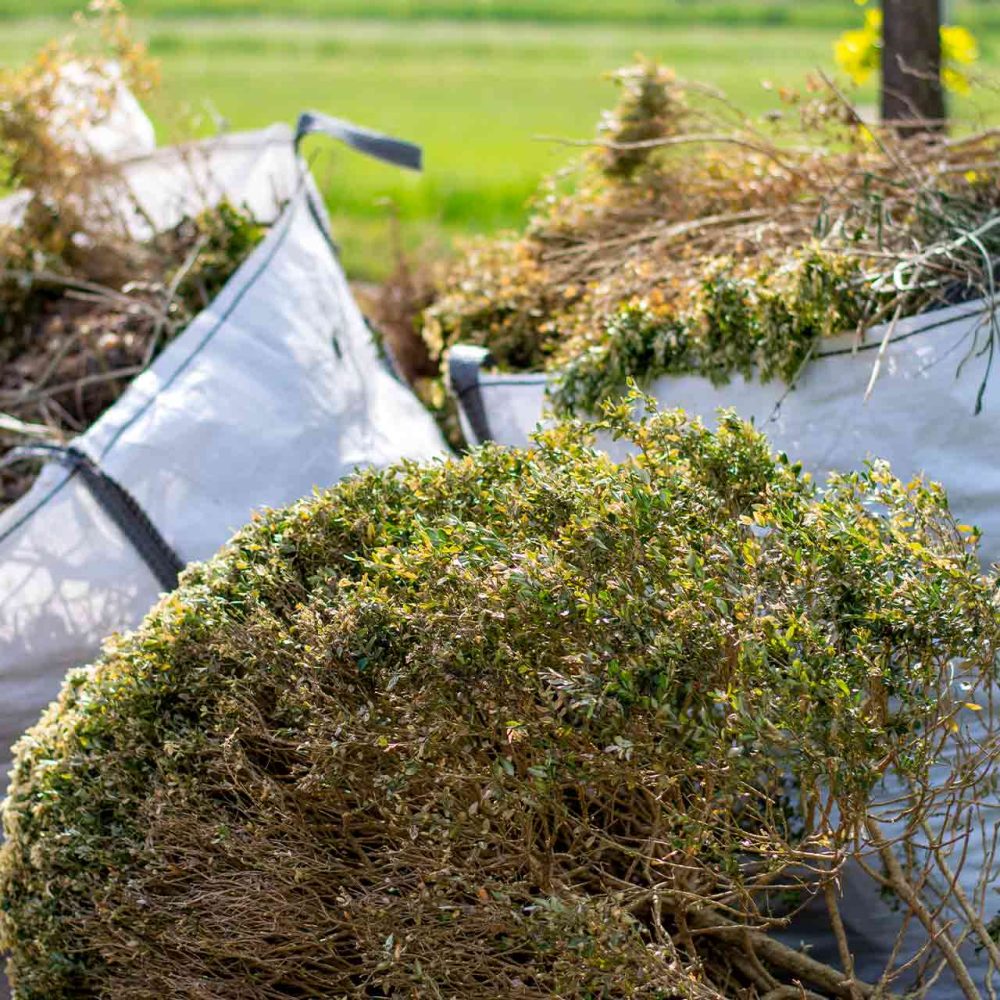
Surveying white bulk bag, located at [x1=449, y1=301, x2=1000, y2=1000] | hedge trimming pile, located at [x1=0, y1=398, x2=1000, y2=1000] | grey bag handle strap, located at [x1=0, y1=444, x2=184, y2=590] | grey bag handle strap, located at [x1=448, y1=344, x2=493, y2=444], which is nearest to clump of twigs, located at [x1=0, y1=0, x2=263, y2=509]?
grey bag handle strap, located at [x1=0, y1=444, x2=184, y2=590]

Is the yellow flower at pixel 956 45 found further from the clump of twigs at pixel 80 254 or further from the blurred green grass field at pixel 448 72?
the blurred green grass field at pixel 448 72

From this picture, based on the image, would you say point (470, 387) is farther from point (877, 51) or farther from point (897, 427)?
point (877, 51)

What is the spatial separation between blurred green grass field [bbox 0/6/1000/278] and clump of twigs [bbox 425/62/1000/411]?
5.64m

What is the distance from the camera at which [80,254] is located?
176 inches

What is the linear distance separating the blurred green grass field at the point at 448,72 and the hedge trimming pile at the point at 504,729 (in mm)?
7270

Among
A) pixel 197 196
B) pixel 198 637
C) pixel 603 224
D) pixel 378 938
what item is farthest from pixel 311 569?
pixel 197 196

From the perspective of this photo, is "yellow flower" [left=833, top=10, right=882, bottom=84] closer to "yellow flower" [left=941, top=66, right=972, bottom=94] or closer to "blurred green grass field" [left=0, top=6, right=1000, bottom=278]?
"yellow flower" [left=941, top=66, right=972, bottom=94]

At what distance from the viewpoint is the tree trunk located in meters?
3.99

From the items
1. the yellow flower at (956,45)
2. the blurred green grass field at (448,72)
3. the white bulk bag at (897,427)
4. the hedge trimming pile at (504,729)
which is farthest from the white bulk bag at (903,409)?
the blurred green grass field at (448,72)

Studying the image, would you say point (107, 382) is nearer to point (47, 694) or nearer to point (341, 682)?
point (47, 694)

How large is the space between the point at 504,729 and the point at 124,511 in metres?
1.31

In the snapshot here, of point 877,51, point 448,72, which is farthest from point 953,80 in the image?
point 448,72

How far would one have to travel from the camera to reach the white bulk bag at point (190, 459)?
3039 mm

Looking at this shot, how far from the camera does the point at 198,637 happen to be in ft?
7.77
